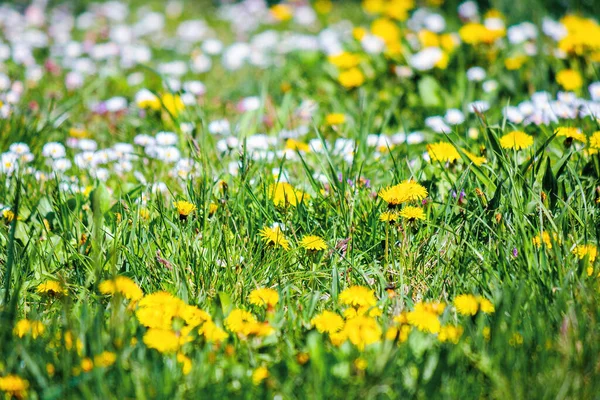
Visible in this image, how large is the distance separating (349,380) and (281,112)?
1.98 m

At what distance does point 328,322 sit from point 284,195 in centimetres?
61

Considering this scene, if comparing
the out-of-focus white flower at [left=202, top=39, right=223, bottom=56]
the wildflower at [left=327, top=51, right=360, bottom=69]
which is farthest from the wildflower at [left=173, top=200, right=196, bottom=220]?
the out-of-focus white flower at [left=202, top=39, right=223, bottom=56]

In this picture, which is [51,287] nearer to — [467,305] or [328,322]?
[328,322]

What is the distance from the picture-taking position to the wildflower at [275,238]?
2.02 meters

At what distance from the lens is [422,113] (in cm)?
336

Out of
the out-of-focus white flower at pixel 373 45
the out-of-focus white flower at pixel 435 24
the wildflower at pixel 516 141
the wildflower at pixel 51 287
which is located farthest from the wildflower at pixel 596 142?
the out-of-focus white flower at pixel 435 24

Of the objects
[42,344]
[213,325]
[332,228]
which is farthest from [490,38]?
[42,344]

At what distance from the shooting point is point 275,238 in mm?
2037

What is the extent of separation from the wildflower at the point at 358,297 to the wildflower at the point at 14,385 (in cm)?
80

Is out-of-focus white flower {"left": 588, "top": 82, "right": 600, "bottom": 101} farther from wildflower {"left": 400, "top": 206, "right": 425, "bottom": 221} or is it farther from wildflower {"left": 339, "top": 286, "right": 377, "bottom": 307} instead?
wildflower {"left": 339, "top": 286, "right": 377, "bottom": 307}

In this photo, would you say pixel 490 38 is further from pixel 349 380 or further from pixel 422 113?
pixel 349 380

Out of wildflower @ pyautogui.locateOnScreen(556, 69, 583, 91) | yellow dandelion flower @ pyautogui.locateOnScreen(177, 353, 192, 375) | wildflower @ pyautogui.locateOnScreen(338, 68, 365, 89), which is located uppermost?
wildflower @ pyautogui.locateOnScreen(556, 69, 583, 91)

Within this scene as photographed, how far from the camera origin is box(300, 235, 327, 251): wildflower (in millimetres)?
2000

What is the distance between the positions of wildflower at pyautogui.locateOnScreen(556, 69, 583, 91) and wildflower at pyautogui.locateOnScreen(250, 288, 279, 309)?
218 centimetres
